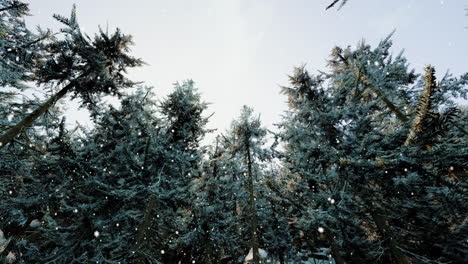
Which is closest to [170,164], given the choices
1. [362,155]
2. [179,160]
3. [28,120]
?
[179,160]

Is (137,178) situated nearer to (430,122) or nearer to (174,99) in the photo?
(174,99)

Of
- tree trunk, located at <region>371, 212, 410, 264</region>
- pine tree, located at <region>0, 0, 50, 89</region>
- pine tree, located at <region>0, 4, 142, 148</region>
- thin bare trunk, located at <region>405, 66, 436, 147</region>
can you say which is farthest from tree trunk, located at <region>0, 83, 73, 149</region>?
tree trunk, located at <region>371, 212, 410, 264</region>

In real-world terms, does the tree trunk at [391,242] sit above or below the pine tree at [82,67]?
below

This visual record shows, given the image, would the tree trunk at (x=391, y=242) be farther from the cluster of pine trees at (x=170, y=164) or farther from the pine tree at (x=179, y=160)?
the pine tree at (x=179, y=160)

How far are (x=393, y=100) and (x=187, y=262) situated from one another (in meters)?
17.8

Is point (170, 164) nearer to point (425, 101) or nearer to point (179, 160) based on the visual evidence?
point (179, 160)

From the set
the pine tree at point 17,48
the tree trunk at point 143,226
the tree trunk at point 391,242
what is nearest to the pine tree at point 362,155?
the tree trunk at point 391,242

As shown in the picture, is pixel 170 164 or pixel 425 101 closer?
pixel 425 101

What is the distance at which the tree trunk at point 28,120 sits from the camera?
7259mm

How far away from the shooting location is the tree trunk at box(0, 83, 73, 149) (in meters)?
7.26

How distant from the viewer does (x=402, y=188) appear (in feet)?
25.3

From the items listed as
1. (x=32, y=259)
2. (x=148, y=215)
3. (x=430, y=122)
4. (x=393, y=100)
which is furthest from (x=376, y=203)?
(x=32, y=259)

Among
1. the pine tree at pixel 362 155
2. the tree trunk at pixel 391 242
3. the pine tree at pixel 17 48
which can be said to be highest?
the pine tree at pixel 17 48

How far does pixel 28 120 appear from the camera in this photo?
26.3 ft
